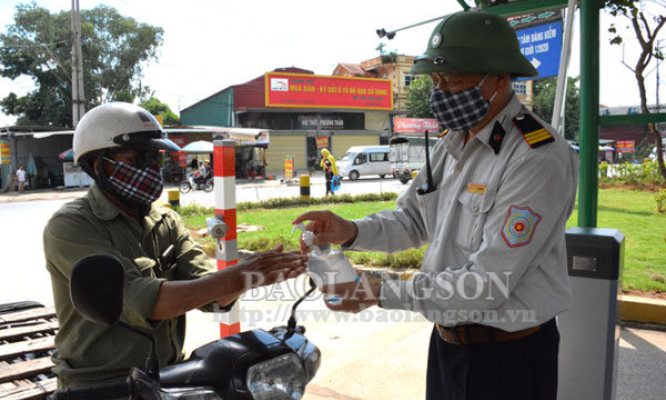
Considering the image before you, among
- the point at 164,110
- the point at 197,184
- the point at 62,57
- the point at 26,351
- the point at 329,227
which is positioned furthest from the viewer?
the point at 164,110

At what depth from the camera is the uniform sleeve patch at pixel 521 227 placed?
153cm

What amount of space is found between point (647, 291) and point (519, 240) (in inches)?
185

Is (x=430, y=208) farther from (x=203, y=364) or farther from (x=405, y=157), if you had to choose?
(x=405, y=157)

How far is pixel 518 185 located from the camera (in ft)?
5.18

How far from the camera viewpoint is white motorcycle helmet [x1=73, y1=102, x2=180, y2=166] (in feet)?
6.60

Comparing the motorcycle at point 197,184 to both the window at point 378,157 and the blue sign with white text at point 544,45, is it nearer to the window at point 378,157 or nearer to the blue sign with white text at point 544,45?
the window at point 378,157

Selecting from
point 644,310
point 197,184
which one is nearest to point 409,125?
point 197,184

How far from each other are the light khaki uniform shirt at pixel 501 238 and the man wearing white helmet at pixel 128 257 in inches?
20.9

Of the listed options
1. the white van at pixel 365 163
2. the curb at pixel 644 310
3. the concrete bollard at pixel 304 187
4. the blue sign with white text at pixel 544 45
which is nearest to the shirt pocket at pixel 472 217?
the blue sign with white text at pixel 544 45

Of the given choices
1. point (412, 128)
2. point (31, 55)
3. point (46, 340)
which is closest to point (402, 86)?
point (412, 128)

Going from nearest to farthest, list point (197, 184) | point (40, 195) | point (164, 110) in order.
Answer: point (40, 195), point (197, 184), point (164, 110)

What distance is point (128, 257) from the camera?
6.36 ft

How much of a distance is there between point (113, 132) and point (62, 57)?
4101cm

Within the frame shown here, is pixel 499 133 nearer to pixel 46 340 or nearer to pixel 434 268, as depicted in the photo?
pixel 434 268
